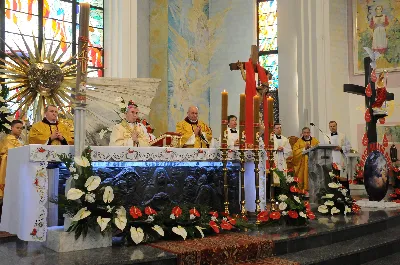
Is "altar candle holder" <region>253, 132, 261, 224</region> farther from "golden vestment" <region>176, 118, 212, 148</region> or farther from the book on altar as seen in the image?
"golden vestment" <region>176, 118, 212, 148</region>

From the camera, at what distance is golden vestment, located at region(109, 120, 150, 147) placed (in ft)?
21.6

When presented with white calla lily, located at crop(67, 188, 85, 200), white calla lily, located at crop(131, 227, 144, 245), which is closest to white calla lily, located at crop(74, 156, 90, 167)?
white calla lily, located at crop(67, 188, 85, 200)

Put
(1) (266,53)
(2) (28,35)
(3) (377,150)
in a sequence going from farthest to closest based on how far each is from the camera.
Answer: (1) (266,53) < (2) (28,35) < (3) (377,150)

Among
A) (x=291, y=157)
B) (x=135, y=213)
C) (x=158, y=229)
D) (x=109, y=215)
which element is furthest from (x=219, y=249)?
(x=291, y=157)

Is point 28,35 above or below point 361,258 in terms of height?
above

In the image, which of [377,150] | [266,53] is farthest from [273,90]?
[377,150]

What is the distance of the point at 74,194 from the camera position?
4703 mm

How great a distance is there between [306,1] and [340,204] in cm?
763

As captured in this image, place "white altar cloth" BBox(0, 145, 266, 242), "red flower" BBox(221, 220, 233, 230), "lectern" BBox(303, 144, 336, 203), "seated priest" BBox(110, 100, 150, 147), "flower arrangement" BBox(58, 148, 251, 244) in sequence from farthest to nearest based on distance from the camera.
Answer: "lectern" BBox(303, 144, 336, 203)
"seated priest" BBox(110, 100, 150, 147)
"red flower" BBox(221, 220, 233, 230)
"white altar cloth" BBox(0, 145, 266, 242)
"flower arrangement" BBox(58, 148, 251, 244)

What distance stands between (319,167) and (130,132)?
3805 mm

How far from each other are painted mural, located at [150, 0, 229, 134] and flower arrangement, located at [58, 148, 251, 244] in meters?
7.82

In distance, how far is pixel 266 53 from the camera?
50.7 ft

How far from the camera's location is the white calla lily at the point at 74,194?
468cm

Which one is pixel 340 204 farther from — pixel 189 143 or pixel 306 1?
pixel 306 1
